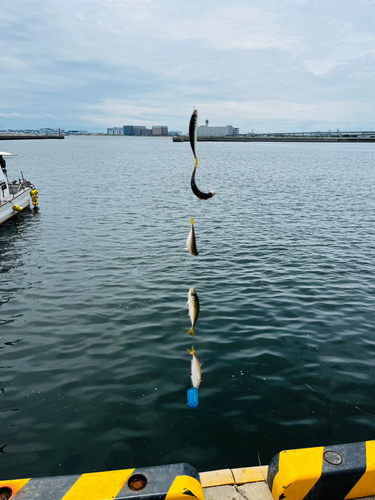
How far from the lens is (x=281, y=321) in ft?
33.9

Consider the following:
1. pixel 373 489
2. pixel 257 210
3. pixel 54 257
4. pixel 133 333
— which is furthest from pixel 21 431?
pixel 257 210

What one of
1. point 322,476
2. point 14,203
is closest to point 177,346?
point 322,476

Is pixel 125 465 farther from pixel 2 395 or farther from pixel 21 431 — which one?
pixel 2 395

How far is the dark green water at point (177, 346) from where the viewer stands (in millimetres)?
6293

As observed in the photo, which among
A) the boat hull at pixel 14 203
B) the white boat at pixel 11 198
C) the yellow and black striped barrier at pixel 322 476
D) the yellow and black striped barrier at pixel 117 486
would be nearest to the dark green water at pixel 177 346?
the yellow and black striped barrier at pixel 322 476

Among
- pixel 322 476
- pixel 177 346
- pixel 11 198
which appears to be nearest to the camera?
pixel 322 476

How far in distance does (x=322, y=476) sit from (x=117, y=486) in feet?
8.08

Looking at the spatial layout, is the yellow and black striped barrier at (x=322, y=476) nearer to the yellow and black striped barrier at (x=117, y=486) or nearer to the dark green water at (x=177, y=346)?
the yellow and black striped barrier at (x=117, y=486)

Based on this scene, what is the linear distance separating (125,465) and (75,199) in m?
28.6

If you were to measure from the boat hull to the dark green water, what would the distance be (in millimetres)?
4145

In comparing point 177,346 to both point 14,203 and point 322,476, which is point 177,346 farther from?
point 14,203

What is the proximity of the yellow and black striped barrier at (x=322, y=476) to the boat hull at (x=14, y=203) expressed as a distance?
2395cm

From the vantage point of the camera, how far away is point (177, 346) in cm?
927

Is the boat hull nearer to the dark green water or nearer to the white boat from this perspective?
the white boat
